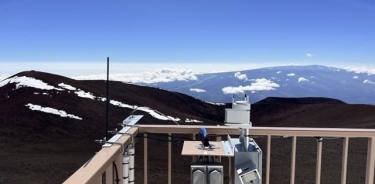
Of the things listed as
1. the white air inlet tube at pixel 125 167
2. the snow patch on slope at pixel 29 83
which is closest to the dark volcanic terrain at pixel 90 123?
the snow patch on slope at pixel 29 83

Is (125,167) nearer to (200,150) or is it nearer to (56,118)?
(200,150)

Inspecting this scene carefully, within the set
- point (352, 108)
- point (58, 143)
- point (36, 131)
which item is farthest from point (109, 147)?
point (352, 108)

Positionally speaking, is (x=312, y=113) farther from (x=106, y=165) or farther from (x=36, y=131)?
(x=106, y=165)

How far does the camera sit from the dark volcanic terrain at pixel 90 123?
9.25m

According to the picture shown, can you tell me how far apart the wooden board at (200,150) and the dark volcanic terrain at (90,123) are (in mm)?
1782

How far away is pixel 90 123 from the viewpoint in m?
15.7

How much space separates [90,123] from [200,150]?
45.2 ft

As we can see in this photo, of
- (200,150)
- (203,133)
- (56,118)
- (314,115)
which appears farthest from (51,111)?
(200,150)

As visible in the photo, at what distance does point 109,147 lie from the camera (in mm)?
2154

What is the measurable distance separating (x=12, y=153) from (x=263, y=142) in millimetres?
7000

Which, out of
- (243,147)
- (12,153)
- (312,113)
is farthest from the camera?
(312,113)

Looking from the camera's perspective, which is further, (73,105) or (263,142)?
(73,105)

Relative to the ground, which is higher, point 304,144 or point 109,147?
point 109,147

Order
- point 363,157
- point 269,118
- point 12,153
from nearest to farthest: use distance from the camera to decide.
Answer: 1. point 363,157
2. point 12,153
3. point 269,118
